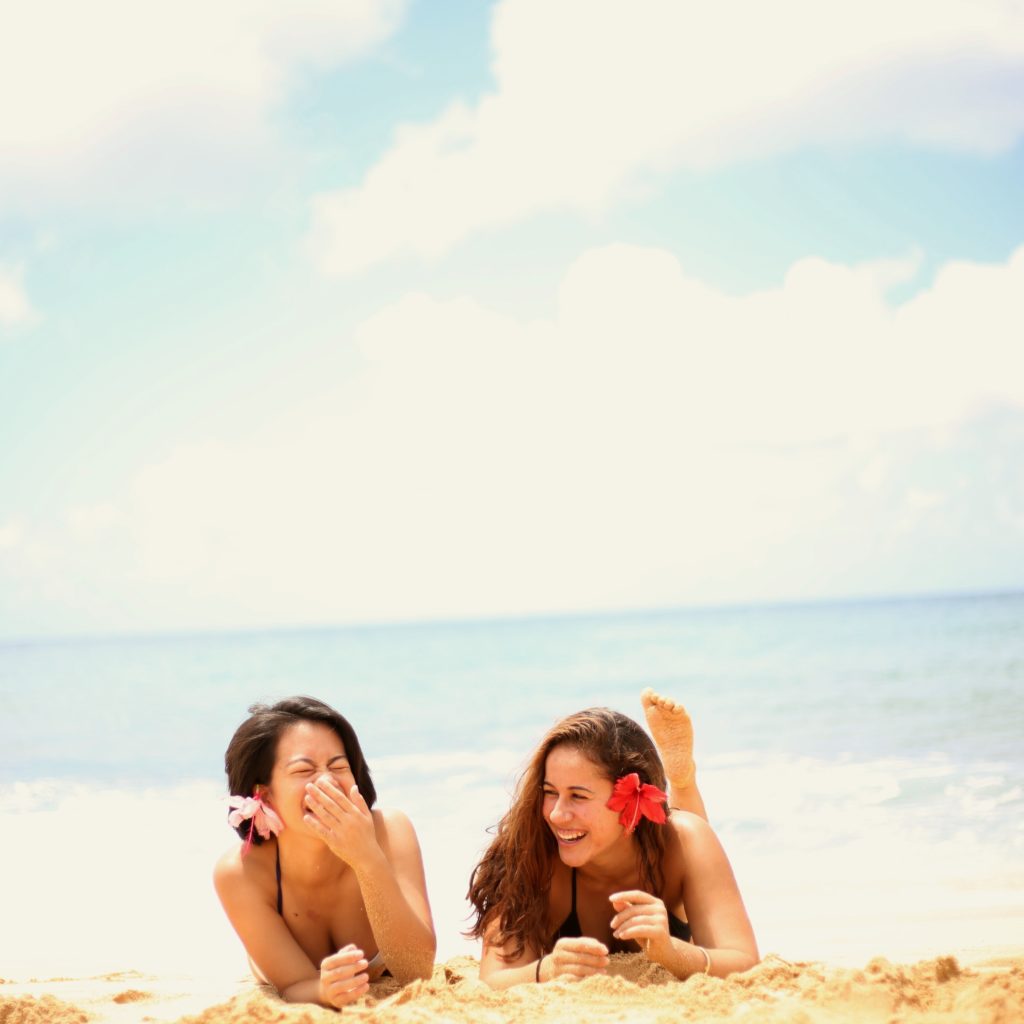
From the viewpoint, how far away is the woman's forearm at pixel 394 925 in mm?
3900

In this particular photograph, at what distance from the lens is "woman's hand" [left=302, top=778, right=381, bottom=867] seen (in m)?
3.85

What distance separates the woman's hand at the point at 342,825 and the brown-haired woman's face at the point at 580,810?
2.13 feet

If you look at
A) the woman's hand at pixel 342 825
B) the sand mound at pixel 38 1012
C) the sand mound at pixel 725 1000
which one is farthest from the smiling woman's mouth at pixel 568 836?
the sand mound at pixel 38 1012

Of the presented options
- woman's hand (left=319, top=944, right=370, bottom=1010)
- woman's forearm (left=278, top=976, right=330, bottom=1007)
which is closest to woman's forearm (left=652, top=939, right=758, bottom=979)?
woman's hand (left=319, top=944, right=370, bottom=1010)

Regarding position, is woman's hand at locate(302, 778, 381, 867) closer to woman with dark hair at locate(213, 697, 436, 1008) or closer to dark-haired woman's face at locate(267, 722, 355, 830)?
woman with dark hair at locate(213, 697, 436, 1008)

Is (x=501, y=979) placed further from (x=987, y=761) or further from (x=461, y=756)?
(x=461, y=756)

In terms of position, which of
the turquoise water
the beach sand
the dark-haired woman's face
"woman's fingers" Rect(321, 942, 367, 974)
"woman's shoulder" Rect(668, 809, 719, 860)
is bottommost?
the turquoise water

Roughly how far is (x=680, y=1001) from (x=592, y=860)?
79cm

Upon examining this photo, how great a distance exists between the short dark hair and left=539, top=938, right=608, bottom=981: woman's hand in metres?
0.96

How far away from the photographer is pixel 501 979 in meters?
3.88

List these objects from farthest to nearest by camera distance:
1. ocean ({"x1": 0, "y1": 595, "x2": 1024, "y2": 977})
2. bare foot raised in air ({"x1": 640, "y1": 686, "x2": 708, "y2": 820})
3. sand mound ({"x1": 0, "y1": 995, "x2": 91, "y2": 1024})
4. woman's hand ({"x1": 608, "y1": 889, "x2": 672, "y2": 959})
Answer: ocean ({"x1": 0, "y1": 595, "x2": 1024, "y2": 977}), bare foot raised in air ({"x1": 640, "y1": 686, "x2": 708, "y2": 820}), sand mound ({"x1": 0, "y1": 995, "x2": 91, "y2": 1024}), woman's hand ({"x1": 608, "y1": 889, "x2": 672, "y2": 959})

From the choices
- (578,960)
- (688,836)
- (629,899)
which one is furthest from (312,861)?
(688,836)

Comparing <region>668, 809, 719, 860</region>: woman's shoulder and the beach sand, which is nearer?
the beach sand

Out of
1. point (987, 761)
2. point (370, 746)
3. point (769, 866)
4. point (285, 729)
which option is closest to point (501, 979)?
point (285, 729)
